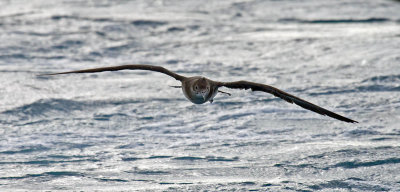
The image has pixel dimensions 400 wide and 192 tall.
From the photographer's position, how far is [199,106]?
10.5 metres

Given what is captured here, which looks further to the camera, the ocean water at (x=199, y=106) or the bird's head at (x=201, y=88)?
the ocean water at (x=199, y=106)

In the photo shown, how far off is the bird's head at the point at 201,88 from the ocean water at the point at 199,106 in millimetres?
1281

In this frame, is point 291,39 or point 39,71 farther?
point 291,39

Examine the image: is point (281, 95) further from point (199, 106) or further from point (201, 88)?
point (199, 106)

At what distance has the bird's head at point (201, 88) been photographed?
21.0 ft

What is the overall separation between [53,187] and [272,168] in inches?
96.5

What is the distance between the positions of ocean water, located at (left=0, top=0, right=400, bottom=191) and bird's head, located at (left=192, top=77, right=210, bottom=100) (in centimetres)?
128

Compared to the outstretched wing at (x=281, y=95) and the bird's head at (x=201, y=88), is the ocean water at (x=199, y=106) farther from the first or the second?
the bird's head at (x=201, y=88)

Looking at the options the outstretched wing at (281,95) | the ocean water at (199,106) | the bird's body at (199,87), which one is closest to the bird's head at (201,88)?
the bird's body at (199,87)

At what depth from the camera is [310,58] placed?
513 inches

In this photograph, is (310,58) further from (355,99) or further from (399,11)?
(399,11)

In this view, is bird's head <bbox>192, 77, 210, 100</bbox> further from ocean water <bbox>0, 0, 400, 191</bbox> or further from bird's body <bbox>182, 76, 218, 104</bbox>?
ocean water <bbox>0, 0, 400, 191</bbox>

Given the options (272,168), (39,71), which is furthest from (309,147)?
(39,71)

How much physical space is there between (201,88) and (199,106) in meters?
4.14
